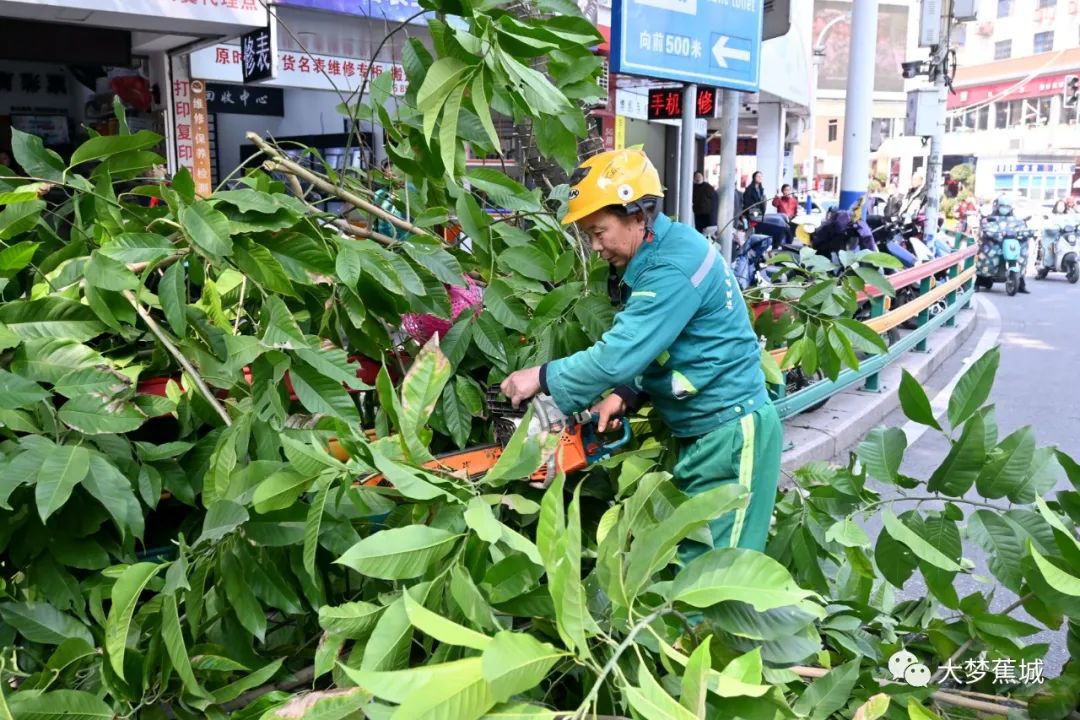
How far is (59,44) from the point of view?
24.4 feet

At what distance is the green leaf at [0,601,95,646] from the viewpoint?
69.0 inches

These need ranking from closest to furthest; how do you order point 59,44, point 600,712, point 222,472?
point 600,712 < point 222,472 < point 59,44

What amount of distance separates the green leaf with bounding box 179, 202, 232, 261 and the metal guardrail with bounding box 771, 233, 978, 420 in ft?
9.27

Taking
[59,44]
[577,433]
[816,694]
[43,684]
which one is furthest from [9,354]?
[59,44]

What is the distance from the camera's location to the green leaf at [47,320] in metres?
1.88

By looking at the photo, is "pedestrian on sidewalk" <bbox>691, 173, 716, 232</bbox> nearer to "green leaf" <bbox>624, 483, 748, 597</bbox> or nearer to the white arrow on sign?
the white arrow on sign

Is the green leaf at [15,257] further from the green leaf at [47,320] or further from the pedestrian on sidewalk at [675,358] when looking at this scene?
the pedestrian on sidewalk at [675,358]

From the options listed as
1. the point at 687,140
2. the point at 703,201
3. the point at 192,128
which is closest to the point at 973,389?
the point at 687,140

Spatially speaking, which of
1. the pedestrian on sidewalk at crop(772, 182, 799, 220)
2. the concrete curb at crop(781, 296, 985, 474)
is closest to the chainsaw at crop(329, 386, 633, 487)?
the concrete curb at crop(781, 296, 985, 474)

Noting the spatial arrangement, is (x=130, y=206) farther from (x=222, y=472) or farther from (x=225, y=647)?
(x=225, y=647)

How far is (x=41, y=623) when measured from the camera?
176cm

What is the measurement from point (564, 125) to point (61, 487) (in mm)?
1543

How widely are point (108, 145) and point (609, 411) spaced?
1.47m

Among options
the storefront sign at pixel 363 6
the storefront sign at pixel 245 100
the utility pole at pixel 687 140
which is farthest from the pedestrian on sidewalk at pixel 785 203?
the utility pole at pixel 687 140
